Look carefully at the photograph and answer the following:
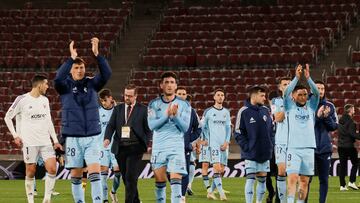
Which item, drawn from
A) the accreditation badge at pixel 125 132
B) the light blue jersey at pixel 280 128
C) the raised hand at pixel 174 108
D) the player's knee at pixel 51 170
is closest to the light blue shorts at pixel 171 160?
the raised hand at pixel 174 108

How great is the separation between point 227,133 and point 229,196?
1.39 meters

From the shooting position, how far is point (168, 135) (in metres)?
14.0

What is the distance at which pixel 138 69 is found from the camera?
39.0 metres

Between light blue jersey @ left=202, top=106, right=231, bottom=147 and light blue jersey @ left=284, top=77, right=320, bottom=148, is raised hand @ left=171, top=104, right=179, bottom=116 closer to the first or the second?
light blue jersey @ left=284, top=77, right=320, bottom=148

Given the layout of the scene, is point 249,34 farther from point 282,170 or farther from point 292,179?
point 292,179

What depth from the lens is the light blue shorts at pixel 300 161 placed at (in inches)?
584

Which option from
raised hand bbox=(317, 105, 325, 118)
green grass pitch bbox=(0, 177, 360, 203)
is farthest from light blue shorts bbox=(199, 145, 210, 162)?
raised hand bbox=(317, 105, 325, 118)

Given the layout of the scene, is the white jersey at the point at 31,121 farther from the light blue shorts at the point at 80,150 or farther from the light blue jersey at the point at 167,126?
the light blue jersey at the point at 167,126

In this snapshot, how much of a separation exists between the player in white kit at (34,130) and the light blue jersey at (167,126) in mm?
3395

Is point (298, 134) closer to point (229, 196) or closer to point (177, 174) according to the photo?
point (177, 174)

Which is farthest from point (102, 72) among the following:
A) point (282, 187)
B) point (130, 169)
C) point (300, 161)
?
point (282, 187)

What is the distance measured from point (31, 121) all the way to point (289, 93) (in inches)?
193

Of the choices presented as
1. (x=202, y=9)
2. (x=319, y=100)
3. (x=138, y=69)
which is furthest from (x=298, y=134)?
(x=202, y=9)

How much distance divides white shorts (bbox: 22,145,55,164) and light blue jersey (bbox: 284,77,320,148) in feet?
14.6
